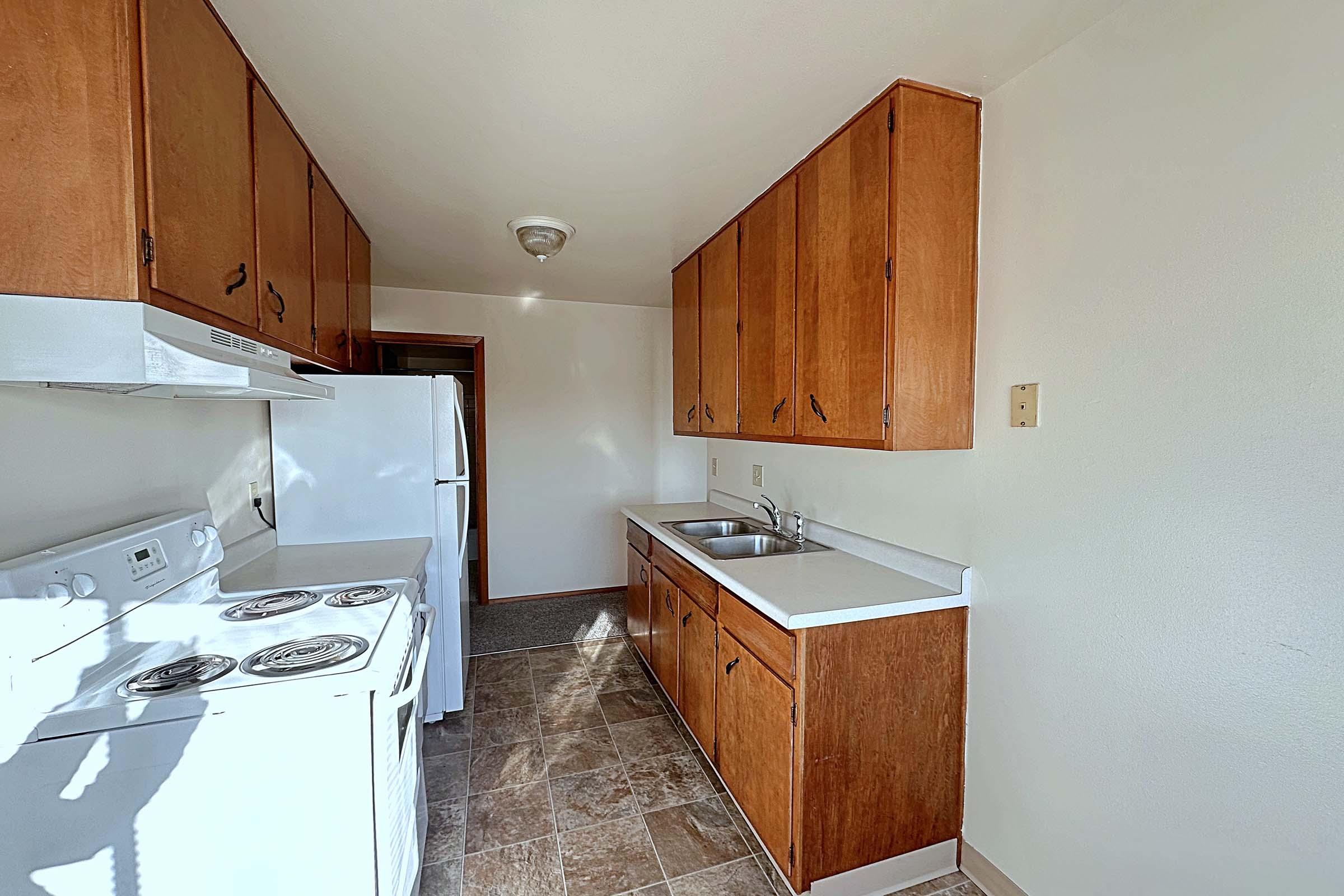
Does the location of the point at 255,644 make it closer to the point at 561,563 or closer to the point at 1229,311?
the point at 1229,311

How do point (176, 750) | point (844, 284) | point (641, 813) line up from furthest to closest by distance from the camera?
1. point (641, 813)
2. point (844, 284)
3. point (176, 750)

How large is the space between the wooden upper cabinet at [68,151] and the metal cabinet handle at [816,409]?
1.70 metres

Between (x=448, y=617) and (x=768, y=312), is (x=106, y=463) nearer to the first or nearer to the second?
(x=448, y=617)

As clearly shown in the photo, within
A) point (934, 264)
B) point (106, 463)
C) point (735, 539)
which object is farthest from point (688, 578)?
point (106, 463)

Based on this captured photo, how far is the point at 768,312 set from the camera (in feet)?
7.19

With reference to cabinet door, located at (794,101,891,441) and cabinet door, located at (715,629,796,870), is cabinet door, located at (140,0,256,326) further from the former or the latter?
cabinet door, located at (715,629,796,870)

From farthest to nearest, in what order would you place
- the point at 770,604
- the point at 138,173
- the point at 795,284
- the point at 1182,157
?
1. the point at 795,284
2. the point at 770,604
3. the point at 1182,157
4. the point at 138,173

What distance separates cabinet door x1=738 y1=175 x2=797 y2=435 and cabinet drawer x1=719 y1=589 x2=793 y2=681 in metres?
0.66

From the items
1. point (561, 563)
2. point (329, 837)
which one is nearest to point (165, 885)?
point (329, 837)

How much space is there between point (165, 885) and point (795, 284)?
2.24m

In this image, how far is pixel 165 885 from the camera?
1.08 m

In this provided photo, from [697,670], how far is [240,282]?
1968 millimetres

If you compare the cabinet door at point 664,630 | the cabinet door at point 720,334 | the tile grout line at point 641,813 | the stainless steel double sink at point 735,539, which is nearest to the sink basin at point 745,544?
the stainless steel double sink at point 735,539

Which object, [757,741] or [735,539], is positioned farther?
[735,539]
